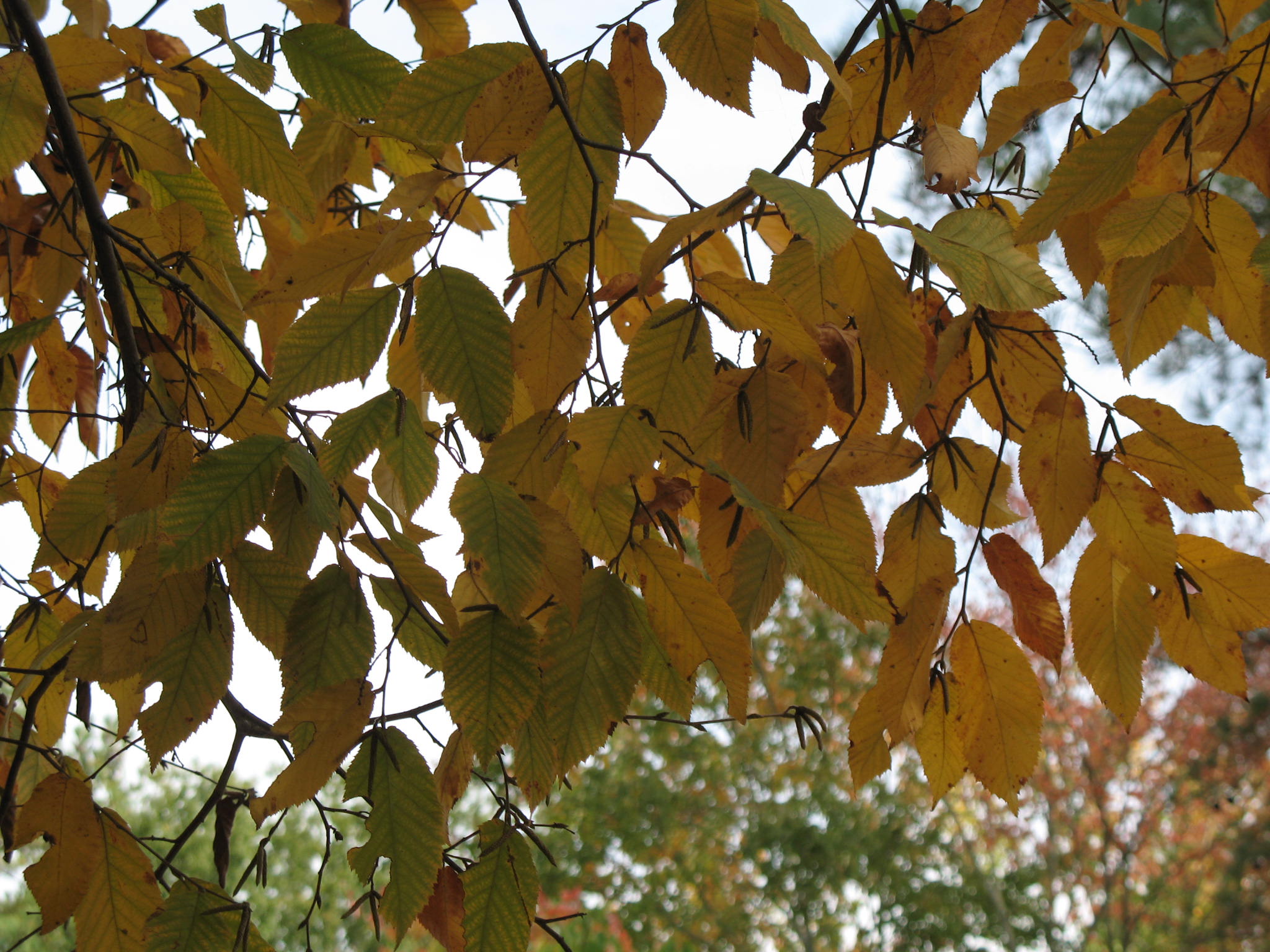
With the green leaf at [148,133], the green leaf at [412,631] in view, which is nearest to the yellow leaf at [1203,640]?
the green leaf at [412,631]

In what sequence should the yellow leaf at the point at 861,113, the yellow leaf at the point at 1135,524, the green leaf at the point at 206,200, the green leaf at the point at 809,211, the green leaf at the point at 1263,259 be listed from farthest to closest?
the green leaf at the point at 206,200
the yellow leaf at the point at 861,113
the yellow leaf at the point at 1135,524
the green leaf at the point at 1263,259
the green leaf at the point at 809,211

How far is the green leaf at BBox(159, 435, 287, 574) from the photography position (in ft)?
1.56

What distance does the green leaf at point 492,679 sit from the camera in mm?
486

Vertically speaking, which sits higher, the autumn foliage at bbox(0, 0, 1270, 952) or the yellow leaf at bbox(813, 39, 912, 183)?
the yellow leaf at bbox(813, 39, 912, 183)

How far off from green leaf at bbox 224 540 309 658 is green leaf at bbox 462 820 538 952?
16 centimetres

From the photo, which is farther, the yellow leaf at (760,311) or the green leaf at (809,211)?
the yellow leaf at (760,311)

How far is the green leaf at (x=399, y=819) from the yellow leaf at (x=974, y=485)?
1.28ft

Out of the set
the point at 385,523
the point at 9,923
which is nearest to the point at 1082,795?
the point at 9,923

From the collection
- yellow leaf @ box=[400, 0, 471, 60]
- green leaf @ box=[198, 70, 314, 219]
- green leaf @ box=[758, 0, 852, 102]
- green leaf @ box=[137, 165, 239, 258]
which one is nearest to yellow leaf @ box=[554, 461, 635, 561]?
green leaf @ box=[758, 0, 852, 102]

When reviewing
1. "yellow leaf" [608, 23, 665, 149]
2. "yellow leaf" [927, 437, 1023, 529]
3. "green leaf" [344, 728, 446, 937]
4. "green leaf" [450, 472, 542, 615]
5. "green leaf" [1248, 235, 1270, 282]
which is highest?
"yellow leaf" [608, 23, 665, 149]

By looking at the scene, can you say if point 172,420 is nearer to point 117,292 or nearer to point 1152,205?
point 117,292

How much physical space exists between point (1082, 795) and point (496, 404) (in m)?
6.34

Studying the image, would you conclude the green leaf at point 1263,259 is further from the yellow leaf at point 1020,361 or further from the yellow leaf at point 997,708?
the yellow leaf at point 997,708

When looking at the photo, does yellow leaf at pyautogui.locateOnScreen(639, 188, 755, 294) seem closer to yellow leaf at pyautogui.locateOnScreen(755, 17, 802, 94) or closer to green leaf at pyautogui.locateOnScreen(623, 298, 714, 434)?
green leaf at pyautogui.locateOnScreen(623, 298, 714, 434)
